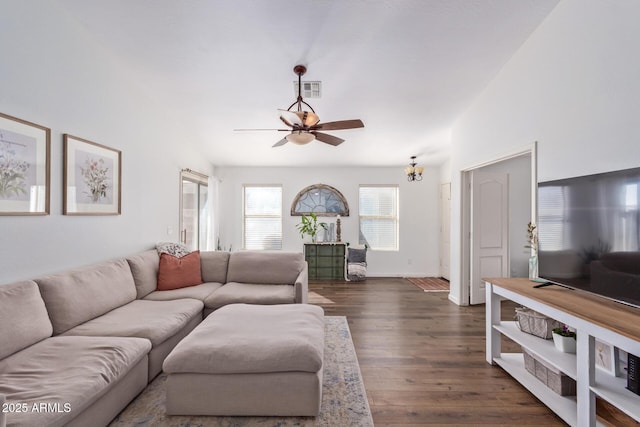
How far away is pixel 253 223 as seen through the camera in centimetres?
634

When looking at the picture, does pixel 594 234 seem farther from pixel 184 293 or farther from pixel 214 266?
pixel 214 266

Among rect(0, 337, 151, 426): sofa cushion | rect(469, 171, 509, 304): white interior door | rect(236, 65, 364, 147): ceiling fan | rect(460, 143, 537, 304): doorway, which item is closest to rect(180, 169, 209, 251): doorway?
rect(236, 65, 364, 147): ceiling fan

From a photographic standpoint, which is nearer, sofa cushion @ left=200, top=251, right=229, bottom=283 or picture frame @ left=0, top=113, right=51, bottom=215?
picture frame @ left=0, top=113, right=51, bottom=215

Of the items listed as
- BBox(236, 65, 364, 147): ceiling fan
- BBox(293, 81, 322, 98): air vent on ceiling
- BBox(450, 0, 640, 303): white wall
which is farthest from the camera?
BBox(293, 81, 322, 98): air vent on ceiling

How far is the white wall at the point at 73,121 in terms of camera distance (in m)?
2.02

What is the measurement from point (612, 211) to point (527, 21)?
1900 millimetres

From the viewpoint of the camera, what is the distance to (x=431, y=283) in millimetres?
5559

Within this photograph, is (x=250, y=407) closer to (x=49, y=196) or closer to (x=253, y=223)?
(x=49, y=196)

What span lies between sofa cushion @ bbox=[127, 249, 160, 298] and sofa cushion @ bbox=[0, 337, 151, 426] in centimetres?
108

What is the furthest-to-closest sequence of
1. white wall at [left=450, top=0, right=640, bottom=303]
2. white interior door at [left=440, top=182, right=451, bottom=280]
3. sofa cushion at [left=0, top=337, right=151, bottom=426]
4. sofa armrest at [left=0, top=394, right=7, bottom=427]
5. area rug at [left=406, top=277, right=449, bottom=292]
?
white interior door at [left=440, top=182, right=451, bottom=280] → area rug at [left=406, top=277, right=449, bottom=292] → white wall at [left=450, top=0, right=640, bottom=303] → sofa cushion at [left=0, top=337, right=151, bottom=426] → sofa armrest at [left=0, top=394, right=7, bottom=427]

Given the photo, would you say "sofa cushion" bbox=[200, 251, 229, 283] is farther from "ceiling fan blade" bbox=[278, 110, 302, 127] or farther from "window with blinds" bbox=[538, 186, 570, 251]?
"window with blinds" bbox=[538, 186, 570, 251]

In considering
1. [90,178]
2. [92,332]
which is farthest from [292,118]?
[92,332]

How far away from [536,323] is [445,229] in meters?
3.84

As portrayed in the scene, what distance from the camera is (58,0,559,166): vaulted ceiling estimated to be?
93.4 inches
